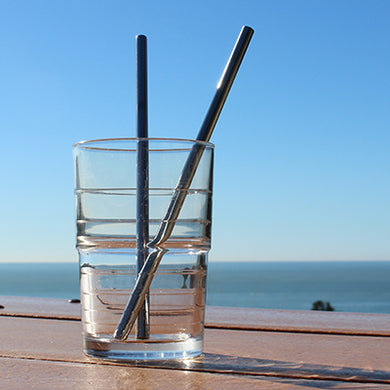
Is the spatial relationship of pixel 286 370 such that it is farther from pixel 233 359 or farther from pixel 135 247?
pixel 135 247

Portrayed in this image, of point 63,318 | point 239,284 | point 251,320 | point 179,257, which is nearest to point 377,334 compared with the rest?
point 251,320

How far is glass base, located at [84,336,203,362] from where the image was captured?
2.00 ft

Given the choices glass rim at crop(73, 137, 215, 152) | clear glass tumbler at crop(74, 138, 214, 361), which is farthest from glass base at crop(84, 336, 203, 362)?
glass rim at crop(73, 137, 215, 152)

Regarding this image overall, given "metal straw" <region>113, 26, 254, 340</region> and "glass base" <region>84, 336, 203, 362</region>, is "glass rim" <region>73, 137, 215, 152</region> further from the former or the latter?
"glass base" <region>84, 336, 203, 362</region>

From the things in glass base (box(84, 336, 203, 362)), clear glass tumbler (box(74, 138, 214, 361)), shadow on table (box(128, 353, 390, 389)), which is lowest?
shadow on table (box(128, 353, 390, 389))

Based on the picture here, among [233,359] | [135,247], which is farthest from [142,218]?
[233,359]

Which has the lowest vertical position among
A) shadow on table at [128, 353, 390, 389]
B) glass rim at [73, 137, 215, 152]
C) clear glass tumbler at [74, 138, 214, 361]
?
shadow on table at [128, 353, 390, 389]

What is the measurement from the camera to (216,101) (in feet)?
2.09

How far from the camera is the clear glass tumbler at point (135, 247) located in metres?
0.61

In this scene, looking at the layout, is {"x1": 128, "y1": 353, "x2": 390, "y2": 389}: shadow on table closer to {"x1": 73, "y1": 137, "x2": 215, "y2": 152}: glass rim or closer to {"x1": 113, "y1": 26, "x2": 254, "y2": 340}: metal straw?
{"x1": 113, "y1": 26, "x2": 254, "y2": 340}: metal straw

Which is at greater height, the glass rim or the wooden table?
the glass rim

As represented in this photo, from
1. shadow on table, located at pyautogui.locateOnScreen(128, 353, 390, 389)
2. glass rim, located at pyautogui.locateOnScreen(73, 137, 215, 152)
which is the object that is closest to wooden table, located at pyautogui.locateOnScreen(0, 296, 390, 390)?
shadow on table, located at pyautogui.locateOnScreen(128, 353, 390, 389)

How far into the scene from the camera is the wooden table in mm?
538

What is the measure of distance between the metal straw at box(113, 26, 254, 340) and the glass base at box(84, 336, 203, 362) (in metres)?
0.01
